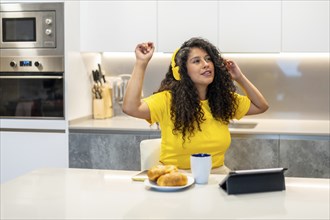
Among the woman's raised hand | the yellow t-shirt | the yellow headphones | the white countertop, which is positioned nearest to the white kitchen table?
the yellow t-shirt

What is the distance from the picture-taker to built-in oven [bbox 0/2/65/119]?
3.42 m

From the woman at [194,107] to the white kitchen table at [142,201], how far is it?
394mm

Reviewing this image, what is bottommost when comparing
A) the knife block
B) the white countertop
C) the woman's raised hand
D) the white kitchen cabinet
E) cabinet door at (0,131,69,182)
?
cabinet door at (0,131,69,182)

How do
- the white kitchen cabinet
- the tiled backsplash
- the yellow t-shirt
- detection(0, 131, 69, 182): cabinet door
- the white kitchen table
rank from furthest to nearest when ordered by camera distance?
the tiled backsplash
detection(0, 131, 69, 182): cabinet door
the white kitchen cabinet
the yellow t-shirt
the white kitchen table

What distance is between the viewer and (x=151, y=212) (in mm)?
1453

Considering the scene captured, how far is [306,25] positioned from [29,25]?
6.47 feet

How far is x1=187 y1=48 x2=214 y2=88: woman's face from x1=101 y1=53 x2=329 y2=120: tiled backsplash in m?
1.55

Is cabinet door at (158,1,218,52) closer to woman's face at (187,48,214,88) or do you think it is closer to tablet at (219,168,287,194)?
woman's face at (187,48,214,88)

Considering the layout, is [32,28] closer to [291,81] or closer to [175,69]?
[175,69]

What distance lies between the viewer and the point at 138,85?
83.7 inches

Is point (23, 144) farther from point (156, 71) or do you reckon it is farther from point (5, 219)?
point (5, 219)

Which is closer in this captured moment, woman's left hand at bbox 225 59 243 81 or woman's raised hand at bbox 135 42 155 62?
woman's raised hand at bbox 135 42 155 62

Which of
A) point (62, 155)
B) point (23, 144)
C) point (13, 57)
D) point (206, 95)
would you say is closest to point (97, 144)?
point (62, 155)

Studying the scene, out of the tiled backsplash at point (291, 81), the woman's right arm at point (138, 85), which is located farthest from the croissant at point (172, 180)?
the tiled backsplash at point (291, 81)
